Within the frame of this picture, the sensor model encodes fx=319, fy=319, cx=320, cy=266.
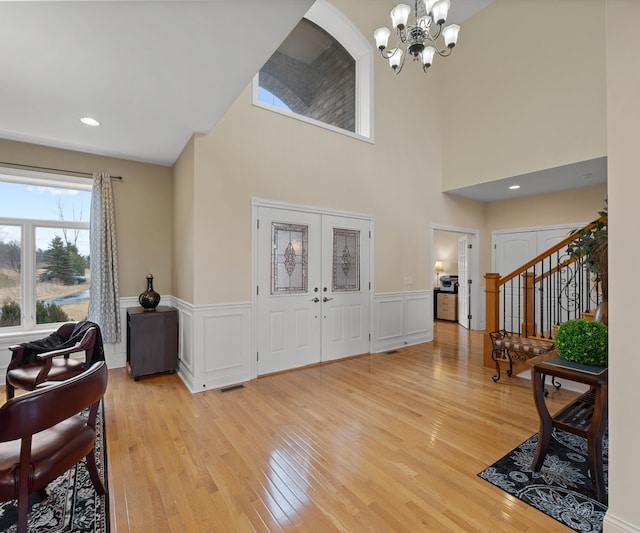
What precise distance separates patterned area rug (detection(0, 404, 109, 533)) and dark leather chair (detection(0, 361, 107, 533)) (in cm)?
32

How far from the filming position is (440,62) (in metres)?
6.18

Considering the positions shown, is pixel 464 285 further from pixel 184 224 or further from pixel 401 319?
pixel 184 224

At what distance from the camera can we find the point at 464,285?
7.02 m

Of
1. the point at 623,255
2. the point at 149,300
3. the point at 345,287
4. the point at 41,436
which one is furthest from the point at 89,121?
the point at 623,255

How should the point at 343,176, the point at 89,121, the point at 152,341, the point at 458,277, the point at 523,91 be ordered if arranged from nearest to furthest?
the point at 89,121
the point at 152,341
the point at 343,176
the point at 523,91
the point at 458,277

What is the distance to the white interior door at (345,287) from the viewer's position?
457cm

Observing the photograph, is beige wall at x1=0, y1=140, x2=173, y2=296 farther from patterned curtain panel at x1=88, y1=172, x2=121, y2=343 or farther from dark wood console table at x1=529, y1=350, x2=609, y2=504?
dark wood console table at x1=529, y1=350, x2=609, y2=504

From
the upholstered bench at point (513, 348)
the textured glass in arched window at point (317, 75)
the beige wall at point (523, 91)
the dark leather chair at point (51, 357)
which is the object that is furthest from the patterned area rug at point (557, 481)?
the textured glass in arched window at point (317, 75)

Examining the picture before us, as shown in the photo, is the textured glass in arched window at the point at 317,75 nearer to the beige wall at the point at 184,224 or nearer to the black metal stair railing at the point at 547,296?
the beige wall at the point at 184,224

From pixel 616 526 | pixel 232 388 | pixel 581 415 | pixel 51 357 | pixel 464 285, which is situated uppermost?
pixel 464 285

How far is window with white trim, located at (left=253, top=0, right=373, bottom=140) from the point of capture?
4875 mm

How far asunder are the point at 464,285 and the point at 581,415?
5.03 metres

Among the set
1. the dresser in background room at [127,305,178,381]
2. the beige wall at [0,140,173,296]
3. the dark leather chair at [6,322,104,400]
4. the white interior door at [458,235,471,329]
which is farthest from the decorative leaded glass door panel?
the white interior door at [458,235,471,329]

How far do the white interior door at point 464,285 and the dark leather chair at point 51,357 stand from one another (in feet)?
21.5
